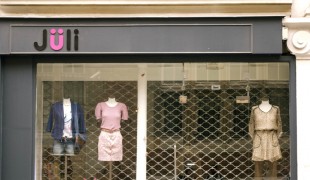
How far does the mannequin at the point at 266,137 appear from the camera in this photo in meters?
7.01

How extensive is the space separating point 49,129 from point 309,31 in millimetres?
3686

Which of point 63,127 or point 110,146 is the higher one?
point 63,127

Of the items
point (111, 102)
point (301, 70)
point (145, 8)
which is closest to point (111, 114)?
point (111, 102)

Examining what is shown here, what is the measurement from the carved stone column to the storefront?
0.11m

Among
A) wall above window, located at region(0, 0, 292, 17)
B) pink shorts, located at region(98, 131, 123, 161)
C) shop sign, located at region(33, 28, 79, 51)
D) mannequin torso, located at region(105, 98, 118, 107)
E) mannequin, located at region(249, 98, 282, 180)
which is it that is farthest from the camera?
mannequin torso, located at region(105, 98, 118, 107)

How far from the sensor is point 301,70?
671cm

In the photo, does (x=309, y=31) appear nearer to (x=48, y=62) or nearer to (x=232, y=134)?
(x=232, y=134)

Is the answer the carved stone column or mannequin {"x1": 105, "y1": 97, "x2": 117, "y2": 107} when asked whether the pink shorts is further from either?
the carved stone column

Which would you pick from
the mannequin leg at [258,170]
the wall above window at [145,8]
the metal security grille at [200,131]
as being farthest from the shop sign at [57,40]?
the mannequin leg at [258,170]

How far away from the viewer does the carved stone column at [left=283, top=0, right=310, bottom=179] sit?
6629 millimetres

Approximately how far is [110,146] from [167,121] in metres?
0.85

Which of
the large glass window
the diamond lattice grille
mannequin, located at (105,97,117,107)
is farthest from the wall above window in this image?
mannequin, located at (105,97,117,107)

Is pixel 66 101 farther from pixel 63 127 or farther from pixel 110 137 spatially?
pixel 110 137

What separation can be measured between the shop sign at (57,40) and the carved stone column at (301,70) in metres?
2.67
